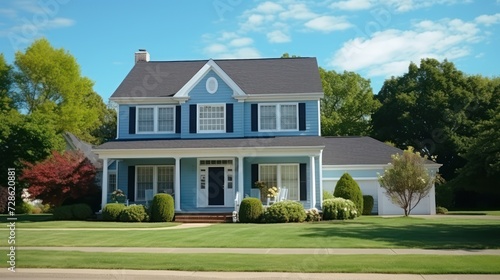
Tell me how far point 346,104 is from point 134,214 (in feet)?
106

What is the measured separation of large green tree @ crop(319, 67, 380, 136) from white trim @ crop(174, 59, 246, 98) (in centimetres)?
2386

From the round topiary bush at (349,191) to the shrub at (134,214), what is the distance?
1071cm

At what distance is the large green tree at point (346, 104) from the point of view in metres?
51.8

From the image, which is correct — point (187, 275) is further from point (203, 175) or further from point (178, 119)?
point (178, 119)

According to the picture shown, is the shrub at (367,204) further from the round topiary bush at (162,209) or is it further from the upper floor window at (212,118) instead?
the round topiary bush at (162,209)

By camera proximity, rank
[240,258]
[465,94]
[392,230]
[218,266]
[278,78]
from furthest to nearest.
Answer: [465,94], [278,78], [392,230], [240,258], [218,266]

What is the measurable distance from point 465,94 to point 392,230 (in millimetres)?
30192

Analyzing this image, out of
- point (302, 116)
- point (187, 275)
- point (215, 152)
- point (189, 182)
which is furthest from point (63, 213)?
point (187, 275)

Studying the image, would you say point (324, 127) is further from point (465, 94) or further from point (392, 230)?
point (392, 230)

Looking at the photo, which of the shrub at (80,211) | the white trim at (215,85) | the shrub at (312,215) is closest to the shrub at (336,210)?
the shrub at (312,215)

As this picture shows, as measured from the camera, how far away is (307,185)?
91.5ft

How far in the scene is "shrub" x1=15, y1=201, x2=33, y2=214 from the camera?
36.9m

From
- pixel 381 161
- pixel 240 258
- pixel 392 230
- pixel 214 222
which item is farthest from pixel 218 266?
pixel 381 161

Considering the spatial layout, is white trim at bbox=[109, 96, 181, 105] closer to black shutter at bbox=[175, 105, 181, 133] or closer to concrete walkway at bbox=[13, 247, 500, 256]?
black shutter at bbox=[175, 105, 181, 133]
